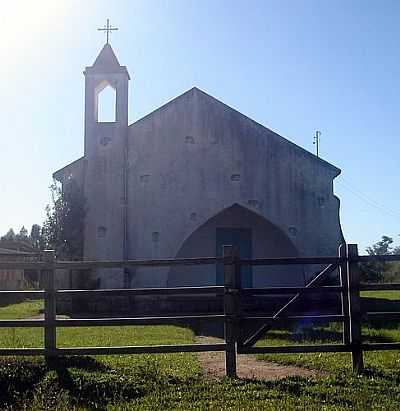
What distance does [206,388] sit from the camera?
708cm

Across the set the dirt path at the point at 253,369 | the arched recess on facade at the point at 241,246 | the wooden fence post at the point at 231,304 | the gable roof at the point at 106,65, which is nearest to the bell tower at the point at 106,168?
the gable roof at the point at 106,65

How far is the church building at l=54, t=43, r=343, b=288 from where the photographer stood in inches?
957

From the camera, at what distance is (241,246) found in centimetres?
2625

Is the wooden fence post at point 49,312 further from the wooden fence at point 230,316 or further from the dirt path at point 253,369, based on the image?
the dirt path at point 253,369

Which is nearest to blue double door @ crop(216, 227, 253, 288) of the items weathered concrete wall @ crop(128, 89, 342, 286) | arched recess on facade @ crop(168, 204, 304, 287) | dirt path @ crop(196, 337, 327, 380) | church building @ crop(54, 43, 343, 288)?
arched recess on facade @ crop(168, 204, 304, 287)

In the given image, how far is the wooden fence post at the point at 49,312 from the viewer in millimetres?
7934

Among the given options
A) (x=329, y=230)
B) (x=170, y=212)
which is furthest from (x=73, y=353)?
(x=329, y=230)

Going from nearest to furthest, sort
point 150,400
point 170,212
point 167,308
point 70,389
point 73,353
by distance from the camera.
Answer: point 150,400 → point 70,389 → point 73,353 → point 167,308 → point 170,212

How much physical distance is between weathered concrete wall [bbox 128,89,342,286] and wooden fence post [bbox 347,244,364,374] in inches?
639

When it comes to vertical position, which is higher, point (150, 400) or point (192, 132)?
point (192, 132)

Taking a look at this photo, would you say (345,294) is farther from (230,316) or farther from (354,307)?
(230,316)

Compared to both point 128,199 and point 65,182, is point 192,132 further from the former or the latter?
point 65,182

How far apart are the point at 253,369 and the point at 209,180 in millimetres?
16562

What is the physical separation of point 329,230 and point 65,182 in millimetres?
10636
